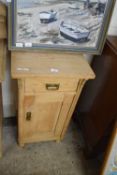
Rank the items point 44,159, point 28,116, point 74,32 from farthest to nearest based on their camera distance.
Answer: point 44,159
point 28,116
point 74,32

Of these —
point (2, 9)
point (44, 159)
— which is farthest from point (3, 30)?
point (44, 159)

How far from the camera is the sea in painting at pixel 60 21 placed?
1.14m

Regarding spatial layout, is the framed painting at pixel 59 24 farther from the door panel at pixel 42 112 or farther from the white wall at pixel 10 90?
the door panel at pixel 42 112

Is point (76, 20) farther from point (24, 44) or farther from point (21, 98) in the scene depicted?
point (21, 98)

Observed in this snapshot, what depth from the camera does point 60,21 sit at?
1204 mm

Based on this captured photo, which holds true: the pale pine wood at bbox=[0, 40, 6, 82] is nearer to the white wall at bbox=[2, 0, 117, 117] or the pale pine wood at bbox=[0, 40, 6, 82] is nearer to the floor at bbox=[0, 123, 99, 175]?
the white wall at bbox=[2, 0, 117, 117]

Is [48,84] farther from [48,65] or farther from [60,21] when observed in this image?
[60,21]

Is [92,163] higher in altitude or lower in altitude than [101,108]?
lower

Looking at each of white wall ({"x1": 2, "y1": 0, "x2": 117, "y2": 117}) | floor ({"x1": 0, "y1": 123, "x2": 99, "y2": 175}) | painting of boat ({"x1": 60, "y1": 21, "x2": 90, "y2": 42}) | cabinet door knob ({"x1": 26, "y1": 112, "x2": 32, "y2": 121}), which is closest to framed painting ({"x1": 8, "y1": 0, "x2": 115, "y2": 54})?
painting of boat ({"x1": 60, "y1": 21, "x2": 90, "y2": 42})

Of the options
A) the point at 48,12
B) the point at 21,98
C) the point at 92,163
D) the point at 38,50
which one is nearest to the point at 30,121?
the point at 21,98

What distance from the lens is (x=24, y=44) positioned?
1.23 m

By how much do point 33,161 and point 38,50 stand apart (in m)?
0.83

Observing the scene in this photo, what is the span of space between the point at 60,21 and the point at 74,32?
0.37ft

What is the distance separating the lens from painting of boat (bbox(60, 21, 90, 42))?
1233mm
